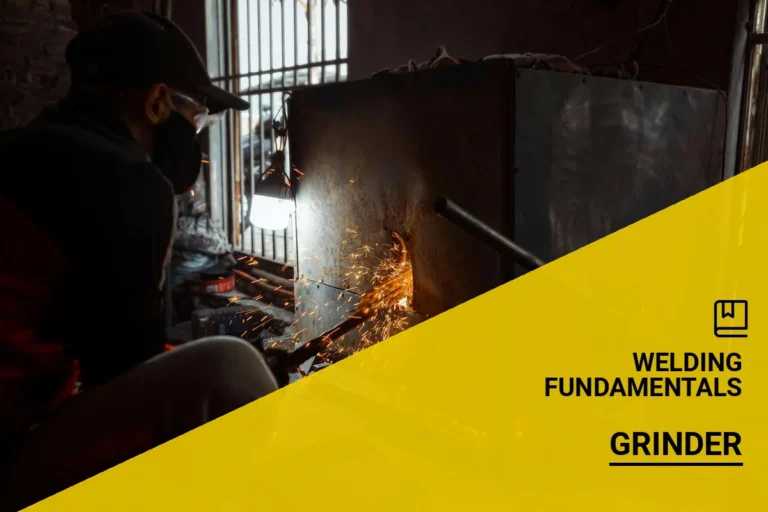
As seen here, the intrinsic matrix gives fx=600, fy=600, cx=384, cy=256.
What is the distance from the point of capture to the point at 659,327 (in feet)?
6.94

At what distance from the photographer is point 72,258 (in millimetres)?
1465

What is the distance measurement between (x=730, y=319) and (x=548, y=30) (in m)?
1.60

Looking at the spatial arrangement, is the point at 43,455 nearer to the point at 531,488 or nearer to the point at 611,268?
the point at 531,488

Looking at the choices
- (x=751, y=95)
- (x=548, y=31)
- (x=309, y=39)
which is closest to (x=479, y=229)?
(x=751, y=95)

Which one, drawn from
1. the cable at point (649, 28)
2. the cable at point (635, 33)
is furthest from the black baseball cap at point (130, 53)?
the cable at point (649, 28)

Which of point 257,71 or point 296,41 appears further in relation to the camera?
point 257,71

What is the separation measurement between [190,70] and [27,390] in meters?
1.10

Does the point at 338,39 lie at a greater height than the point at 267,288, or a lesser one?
greater

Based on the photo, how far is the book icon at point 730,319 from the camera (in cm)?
220

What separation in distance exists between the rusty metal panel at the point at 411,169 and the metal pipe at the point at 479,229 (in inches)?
9.3

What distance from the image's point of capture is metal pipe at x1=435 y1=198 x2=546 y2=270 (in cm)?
157

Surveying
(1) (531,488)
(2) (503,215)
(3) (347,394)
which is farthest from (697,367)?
(3) (347,394)
